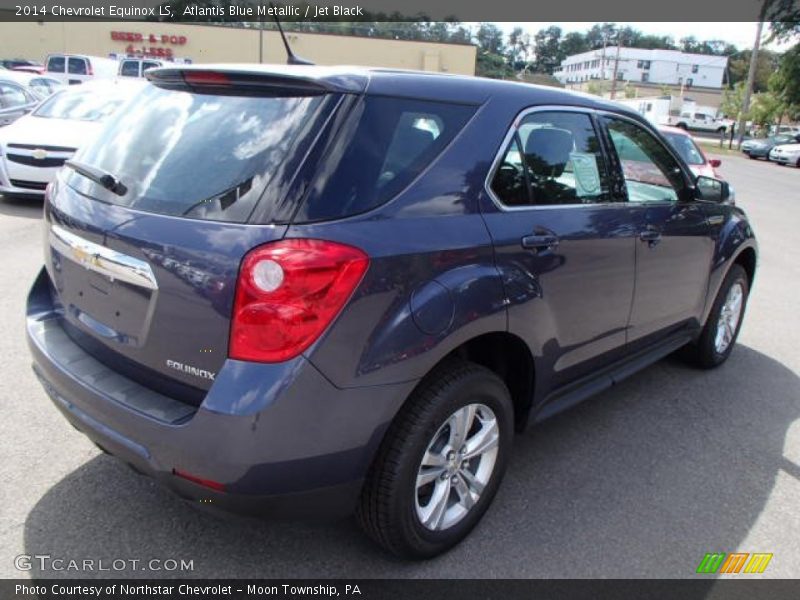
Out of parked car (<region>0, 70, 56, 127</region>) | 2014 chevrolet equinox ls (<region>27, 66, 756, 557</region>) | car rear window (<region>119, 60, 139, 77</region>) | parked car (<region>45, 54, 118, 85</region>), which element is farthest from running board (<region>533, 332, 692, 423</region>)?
parked car (<region>45, 54, 118, 85</region>)

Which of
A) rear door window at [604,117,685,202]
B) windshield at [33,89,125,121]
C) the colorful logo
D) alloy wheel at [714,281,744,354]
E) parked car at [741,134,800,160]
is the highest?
rear door window at [604,117,685,202]

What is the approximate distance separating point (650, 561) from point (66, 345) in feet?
8.11

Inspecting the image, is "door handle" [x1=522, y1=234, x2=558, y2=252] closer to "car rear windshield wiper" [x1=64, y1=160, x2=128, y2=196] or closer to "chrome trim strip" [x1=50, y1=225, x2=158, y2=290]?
"chrome trim strip" [x1=50, y1=225, x2=158, y2=290]

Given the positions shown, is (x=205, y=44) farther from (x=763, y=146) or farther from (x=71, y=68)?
(x=763, y=146)

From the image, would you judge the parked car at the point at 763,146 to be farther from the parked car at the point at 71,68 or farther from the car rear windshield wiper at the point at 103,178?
the car rear windshield wiper at the point at 103,178

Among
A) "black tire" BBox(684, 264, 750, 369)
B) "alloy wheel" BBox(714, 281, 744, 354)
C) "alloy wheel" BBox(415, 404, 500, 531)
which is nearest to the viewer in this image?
"alloy wheel" BBox(415, 404, 500, 531)

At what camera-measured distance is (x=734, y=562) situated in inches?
108

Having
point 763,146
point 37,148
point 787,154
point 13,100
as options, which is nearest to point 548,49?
point 763,146

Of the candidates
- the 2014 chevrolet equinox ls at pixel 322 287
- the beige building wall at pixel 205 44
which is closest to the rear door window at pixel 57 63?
the beige building wall at pixel 205 44

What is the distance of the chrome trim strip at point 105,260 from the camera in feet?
7.32

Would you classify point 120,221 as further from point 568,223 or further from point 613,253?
point 613,253

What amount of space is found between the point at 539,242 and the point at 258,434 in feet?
4.62

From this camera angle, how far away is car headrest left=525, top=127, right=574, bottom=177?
2912mm

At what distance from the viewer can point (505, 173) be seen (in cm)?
273
